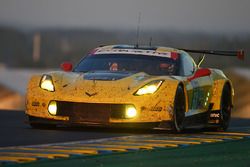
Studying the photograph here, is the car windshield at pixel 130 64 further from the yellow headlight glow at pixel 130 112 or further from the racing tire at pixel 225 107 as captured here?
the yellow headlight glow at pixel 130 112

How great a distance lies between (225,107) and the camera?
14.7 meters

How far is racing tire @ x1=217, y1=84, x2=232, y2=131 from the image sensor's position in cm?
1451

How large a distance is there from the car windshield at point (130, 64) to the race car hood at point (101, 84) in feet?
2.22

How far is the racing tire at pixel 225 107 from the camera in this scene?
14.5 metres

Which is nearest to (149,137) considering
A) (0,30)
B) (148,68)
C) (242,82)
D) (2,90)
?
(148,68)

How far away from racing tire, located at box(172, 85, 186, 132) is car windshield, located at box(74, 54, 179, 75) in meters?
0.68

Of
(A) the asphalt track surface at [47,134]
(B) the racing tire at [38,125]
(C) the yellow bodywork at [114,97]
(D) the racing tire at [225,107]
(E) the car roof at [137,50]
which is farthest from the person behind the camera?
(D) the racing tire at [225,107]

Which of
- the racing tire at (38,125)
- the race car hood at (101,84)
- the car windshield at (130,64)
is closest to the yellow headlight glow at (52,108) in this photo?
the race car hood at (101,84)

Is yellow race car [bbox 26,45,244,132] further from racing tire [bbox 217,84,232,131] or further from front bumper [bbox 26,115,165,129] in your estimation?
racing tire [bbox 217,84,232,131]

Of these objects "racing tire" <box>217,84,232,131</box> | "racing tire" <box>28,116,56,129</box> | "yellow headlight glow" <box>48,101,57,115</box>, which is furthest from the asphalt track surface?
"racing tire" <box>217,84,232,131</box>

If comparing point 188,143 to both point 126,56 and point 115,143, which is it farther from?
point 126,56

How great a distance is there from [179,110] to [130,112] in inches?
27.0

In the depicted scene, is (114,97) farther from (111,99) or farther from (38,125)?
(38,125)

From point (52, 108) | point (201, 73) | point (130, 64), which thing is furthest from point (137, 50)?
point (52, 108)
